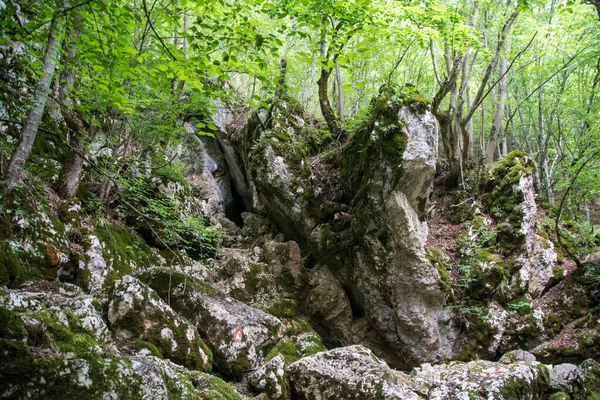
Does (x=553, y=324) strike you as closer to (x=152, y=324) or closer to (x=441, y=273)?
(x=441, y=273)

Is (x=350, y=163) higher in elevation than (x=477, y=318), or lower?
higher

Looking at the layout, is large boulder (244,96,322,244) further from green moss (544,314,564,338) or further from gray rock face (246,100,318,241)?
green moss (544,314,564,338)

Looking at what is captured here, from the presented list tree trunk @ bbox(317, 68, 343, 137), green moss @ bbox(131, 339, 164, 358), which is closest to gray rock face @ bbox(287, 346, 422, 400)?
green moss @ bbox(131, 339, 164, 358)

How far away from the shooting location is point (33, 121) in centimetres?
447

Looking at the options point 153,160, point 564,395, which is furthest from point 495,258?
point 153,160

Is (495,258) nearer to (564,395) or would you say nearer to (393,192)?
(393,192)

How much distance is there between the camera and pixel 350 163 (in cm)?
1200

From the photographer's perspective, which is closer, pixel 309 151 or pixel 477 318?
pixel 477 318

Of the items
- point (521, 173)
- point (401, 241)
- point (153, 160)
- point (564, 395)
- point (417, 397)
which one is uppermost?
point (521, 173)

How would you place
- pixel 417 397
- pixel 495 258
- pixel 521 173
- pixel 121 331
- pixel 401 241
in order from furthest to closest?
pixel 521 173 → pixel 495 258 → pixel 401 241 → pixel 417 397 → pixel 121 331

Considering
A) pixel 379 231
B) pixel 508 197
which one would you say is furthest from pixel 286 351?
pixel 508 197

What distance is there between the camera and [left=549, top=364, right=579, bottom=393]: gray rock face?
699cm

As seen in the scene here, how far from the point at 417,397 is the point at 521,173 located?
9.28 metres

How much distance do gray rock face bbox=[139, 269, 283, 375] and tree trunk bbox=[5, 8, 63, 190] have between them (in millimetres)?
2653
